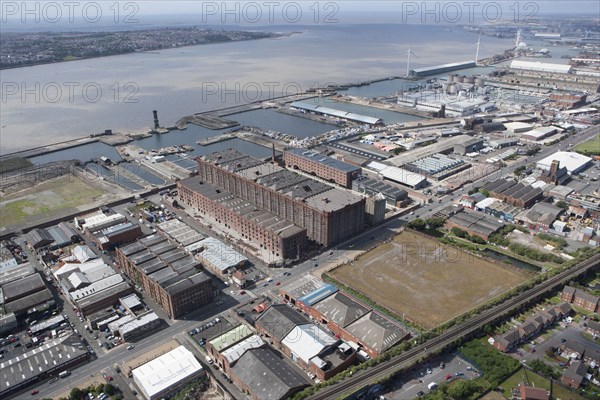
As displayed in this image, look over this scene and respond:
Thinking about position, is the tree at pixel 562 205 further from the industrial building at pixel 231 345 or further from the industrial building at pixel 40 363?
the industrial building at pixel 40 363

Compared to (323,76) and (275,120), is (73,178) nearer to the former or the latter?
(275,120)

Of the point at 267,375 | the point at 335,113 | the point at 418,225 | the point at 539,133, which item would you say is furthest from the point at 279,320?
the point at 539,133

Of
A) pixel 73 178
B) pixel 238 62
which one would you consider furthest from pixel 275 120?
pixel 238 62

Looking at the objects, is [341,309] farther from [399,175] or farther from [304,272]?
[399,175]

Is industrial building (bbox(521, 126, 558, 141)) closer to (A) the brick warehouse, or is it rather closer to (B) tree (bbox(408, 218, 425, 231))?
(B) tree (bbox(408, 218, 425, 231))

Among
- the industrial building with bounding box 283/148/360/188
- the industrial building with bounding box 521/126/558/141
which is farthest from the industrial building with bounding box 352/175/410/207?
the industrial building with bounding box 521/126/558/141
